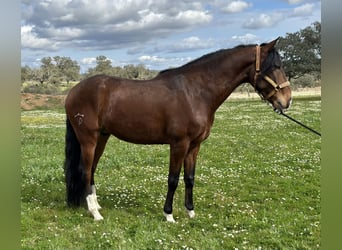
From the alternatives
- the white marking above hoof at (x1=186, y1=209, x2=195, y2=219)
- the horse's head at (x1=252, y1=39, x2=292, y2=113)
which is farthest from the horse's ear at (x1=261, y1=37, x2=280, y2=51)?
the white marking above hoof at (x1=186, y1=209, x2=195, y2=219)

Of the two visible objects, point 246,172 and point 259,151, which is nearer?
point 246,172

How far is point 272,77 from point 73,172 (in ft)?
14.3

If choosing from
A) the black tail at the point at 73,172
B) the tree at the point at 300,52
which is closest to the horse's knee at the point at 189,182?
the black tail at the point at 73,172

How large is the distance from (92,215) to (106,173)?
3611 millimetres

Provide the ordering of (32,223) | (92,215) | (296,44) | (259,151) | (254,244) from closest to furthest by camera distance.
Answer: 1. (254,244)
2. (32,223)
3. (92,215)
4. (259,151)
5. (296,44)

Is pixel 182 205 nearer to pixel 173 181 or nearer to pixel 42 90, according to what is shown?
pixel 173 181

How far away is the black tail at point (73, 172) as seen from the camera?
7.01 metres

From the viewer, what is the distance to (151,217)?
6.79 metres

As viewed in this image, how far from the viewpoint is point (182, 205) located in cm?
752

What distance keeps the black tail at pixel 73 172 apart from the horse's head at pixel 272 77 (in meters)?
3.91

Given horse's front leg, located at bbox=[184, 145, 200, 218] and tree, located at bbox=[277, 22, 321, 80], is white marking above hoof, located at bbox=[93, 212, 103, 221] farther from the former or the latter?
tree, located at bbox=[277, 22, 321, 80]

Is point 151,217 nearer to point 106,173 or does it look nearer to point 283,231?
point 283,231

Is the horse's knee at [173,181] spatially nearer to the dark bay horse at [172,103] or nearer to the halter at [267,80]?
the dark bay horse at [172,103]
